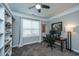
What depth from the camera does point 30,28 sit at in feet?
15.0

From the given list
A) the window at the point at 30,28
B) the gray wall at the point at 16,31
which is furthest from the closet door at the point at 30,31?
the gray wall at the point at 16,31

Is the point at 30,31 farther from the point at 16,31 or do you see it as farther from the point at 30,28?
the point at 16,31

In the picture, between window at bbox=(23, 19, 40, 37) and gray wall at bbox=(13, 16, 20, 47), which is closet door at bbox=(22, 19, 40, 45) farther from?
gray wall at bbox=(13, 16, 20, 47)

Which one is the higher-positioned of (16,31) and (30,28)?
(30,28)

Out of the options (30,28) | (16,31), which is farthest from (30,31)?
(16,31)

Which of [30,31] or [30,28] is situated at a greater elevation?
[30,28]

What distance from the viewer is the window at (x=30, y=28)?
14.5 ft

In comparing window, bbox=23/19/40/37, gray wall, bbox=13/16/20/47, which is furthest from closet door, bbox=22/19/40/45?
gray wall, bbox=13/16/20/47

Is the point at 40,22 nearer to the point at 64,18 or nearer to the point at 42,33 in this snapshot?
the point at 42,33

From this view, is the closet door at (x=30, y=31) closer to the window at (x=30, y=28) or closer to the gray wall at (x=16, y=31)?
the window at (x=30, y=28)

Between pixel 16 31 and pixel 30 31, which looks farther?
pixel 30 31

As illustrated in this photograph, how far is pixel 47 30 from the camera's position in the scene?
466 centimetres

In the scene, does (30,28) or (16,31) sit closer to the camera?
(16,31)

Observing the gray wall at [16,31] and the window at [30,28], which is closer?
the gray wall at [16,31]
